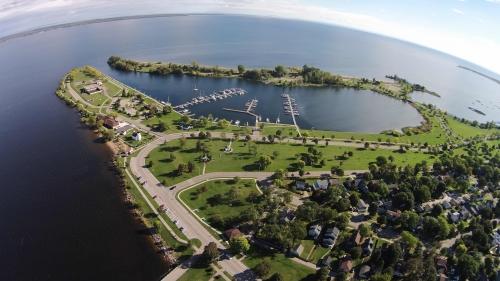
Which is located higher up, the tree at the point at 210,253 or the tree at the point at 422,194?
the tree at the point at 422,194

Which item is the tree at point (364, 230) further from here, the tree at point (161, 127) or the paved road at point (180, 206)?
the tree at point (161, 127)

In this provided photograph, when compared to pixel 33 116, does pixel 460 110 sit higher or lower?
higher

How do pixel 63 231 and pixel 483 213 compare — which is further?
pixel 483 213

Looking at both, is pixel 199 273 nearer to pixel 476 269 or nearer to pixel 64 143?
pixel 476 269

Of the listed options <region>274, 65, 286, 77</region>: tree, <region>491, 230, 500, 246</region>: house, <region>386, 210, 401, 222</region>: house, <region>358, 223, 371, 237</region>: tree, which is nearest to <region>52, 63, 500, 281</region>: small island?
<region>386, 210, 401, 222</region>: house

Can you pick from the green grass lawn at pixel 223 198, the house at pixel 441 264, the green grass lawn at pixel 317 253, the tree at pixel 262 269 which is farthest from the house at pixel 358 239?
the green grass lawn at pixel 223 198

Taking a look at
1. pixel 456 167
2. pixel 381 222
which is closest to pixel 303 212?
pixel 381 222
